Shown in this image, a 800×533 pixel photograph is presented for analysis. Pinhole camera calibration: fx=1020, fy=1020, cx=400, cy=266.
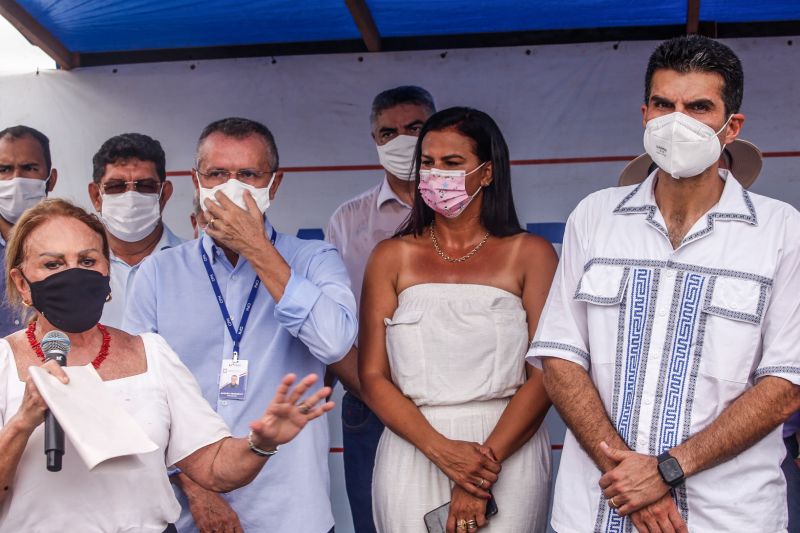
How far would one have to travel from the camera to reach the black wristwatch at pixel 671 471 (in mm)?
2578

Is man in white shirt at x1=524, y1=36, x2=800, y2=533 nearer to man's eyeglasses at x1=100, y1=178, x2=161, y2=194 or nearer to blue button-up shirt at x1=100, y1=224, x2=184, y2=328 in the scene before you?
blue button-up shirt at x1=100, y1=224, x2=184, y2=328

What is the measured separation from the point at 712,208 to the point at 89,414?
1726mm

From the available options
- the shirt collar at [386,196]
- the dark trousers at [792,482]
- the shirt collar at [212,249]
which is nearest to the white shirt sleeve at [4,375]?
the shirt collar at [212,249]

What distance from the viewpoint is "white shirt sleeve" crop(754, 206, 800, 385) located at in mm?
2604

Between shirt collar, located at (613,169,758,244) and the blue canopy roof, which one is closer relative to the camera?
Answer: shirt collar, located at (613,169,758,244)

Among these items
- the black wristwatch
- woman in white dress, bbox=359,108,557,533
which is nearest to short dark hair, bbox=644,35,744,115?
woman in white dress, bbox=359,108,557,533

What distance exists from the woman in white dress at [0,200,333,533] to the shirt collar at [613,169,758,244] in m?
1.12

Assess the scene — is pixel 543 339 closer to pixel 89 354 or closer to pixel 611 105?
pixel 89 354

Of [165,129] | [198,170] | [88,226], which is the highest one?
[165,129]

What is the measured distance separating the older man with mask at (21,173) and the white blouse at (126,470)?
192 centimetres

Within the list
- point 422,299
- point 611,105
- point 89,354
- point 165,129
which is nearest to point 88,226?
point 89,354

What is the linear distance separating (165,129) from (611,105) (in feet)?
6.80

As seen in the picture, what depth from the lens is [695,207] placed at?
9.32ft

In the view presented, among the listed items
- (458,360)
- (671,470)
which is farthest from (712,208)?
(458,360)
